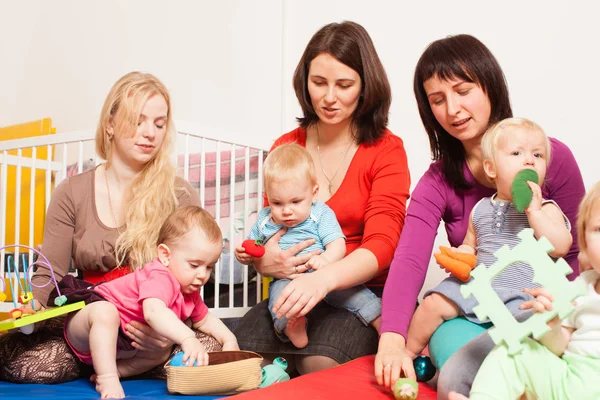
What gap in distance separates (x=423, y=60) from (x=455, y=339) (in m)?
0.71

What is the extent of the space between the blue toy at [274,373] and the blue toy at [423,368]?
1.17 ft

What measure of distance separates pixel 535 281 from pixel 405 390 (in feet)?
1.05

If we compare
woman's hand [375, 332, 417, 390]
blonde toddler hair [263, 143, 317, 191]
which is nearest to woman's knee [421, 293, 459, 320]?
woman's hand [375, 332, 417, 390]

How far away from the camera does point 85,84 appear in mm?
3646

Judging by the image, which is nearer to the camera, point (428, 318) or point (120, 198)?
point (428, 318)

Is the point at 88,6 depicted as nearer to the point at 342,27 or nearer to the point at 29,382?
the point at 342,27

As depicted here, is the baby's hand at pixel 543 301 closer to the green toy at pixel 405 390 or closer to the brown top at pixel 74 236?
the green toy at pixel 405 390

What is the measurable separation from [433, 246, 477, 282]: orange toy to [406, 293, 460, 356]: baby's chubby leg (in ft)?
0.21

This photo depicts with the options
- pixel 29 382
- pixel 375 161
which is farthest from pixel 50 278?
pixel 375 161

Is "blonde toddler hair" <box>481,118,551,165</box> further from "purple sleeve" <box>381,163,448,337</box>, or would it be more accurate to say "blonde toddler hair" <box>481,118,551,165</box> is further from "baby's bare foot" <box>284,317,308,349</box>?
"baby's bare foot" <box>284,317,308,349</box>

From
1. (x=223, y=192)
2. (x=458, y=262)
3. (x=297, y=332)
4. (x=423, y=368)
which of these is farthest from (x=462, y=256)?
(x=223, y=192)

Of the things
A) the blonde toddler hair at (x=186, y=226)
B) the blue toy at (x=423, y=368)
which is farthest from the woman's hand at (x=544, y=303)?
the blonde toddler hair at (x=186, y=226)

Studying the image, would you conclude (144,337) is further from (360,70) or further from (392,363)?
(360,70)

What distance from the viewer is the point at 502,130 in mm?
1489
